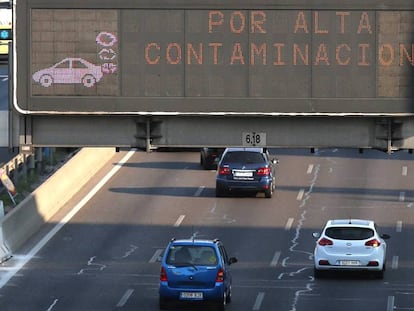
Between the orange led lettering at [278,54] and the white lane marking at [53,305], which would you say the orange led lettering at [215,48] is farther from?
the white lane marking at [53,305]

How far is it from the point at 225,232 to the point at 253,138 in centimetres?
1663

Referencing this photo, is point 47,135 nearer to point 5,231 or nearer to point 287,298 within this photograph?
point 287,298

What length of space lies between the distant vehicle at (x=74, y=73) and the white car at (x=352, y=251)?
11.9 meters

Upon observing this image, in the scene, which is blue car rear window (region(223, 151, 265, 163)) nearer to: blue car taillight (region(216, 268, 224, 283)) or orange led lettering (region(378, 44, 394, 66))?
blue car taillight (region(216, 268, 224, 283))

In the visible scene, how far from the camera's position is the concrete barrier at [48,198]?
138 ft

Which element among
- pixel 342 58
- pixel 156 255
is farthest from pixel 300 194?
pixel 342 58

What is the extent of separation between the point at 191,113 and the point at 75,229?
18369 mm

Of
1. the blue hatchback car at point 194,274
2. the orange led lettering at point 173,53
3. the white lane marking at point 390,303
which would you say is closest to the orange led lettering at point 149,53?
the orange led lettering at point 173,53

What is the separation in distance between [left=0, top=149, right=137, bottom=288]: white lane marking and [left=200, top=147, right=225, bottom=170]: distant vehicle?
10.1ft

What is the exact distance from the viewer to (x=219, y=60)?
1093 inches

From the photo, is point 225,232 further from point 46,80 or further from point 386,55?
point 386,55

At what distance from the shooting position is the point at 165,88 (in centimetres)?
2784

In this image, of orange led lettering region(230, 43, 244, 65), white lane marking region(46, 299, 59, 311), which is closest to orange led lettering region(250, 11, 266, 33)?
orange led lettering region(230, 43, 244, 65)

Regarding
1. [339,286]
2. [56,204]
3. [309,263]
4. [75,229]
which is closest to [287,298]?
[339,286]
